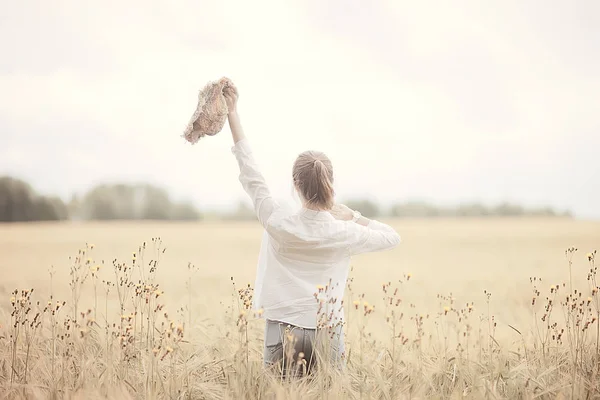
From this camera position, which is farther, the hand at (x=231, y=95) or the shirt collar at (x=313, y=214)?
the hand at (x=231, y=95)

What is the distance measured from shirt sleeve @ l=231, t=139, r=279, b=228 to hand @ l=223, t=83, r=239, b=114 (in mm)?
407

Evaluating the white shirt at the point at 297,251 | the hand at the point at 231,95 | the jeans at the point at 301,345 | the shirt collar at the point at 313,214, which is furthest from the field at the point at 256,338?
the hand at the point at 231,95

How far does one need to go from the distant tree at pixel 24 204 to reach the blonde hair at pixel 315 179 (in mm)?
12641

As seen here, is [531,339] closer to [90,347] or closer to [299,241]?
[299,241]

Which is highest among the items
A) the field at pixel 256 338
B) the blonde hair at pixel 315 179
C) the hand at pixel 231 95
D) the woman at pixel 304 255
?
the hand at pixel 231 95

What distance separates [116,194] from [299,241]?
14627mm

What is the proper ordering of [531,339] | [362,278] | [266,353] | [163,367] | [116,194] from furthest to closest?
[116,194]
[362,278]
[531,339]
[163,367]
[266,353]

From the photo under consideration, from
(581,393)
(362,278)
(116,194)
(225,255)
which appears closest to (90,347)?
(581,393)

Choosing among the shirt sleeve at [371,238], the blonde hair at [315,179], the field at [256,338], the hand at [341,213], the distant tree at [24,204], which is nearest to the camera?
the blonde hair at [315,179]

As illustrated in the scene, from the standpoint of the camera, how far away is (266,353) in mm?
2846

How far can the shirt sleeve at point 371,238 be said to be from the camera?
2734 millimetres

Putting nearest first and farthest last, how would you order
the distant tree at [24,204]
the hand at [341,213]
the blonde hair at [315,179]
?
the blonde hair at [315,179]
the hand at [341,213]
the distant tree at [24,204]

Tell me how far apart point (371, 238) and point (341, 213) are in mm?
208

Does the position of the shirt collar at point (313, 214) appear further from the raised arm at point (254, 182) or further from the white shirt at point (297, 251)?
the raised arm at point (254, 182)
